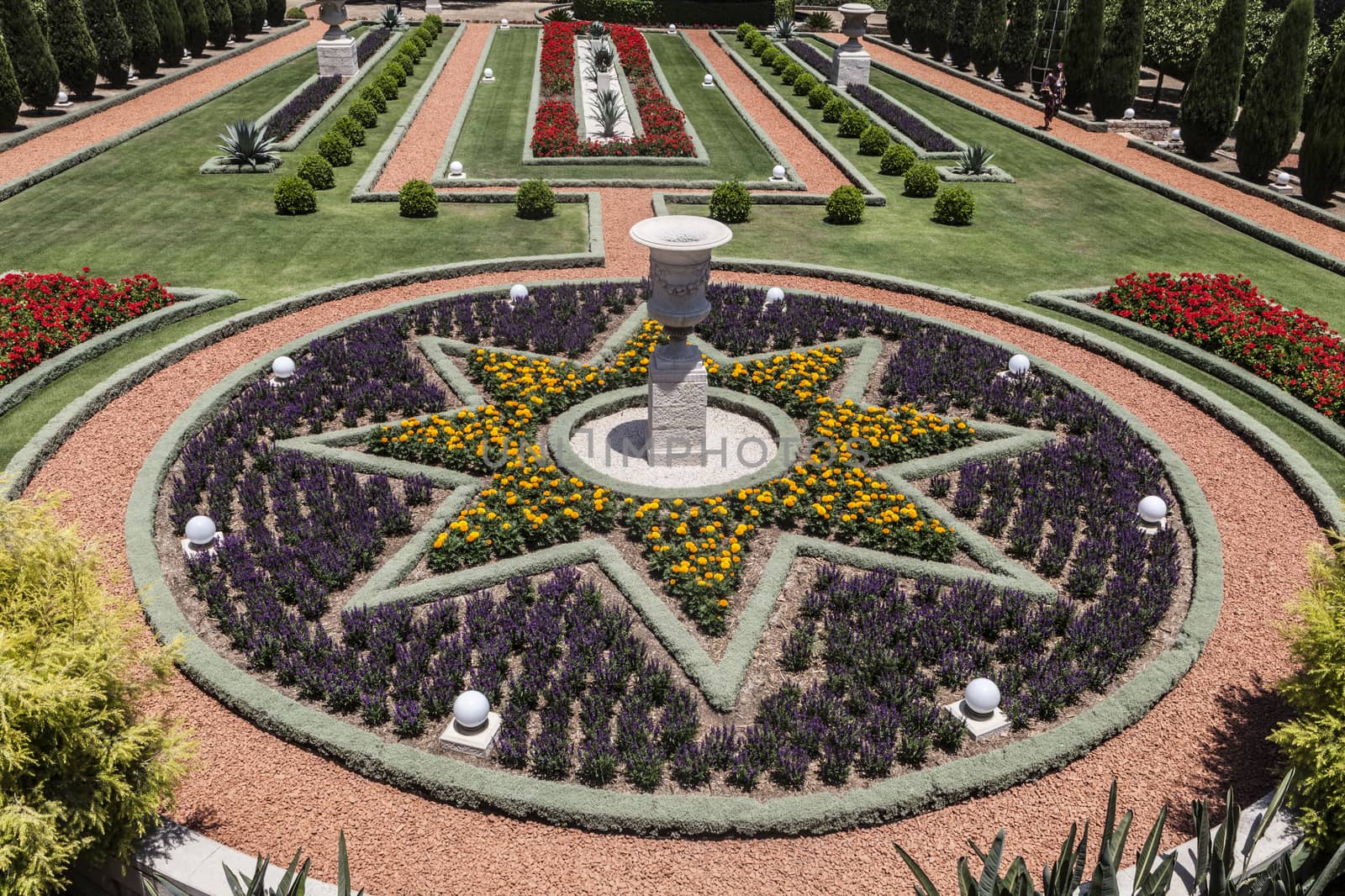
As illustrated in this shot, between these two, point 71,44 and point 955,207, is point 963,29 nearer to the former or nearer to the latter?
point 955,207

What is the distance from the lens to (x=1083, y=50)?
29.9m

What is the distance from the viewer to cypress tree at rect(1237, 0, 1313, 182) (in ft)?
73.1

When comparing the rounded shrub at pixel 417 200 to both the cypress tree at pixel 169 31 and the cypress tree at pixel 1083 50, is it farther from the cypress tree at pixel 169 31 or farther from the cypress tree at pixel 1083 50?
the cypress tree at pixel 1083 50

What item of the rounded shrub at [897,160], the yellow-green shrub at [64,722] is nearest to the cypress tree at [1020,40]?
the rounded shrub at [897,160]

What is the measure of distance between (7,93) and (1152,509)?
95.0 feet

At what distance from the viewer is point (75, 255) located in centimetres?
1702

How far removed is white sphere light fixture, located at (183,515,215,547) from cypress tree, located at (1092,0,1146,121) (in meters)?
30.6

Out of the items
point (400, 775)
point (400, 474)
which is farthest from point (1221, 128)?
point (400, 775)

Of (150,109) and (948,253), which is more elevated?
(150,109)

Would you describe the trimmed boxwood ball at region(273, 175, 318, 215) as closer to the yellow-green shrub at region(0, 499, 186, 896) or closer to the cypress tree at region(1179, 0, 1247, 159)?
the yellow-green shrub at region(0, 499, 186, 896)

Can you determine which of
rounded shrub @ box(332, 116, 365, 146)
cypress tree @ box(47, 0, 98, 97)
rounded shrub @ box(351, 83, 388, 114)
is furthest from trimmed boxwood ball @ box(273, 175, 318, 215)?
cypress tree @ box(47, 0, 98, 97)

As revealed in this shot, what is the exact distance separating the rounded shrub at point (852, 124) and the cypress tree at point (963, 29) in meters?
12.7

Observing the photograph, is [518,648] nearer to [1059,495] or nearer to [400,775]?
[400,775]

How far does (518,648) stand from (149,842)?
314 cm
